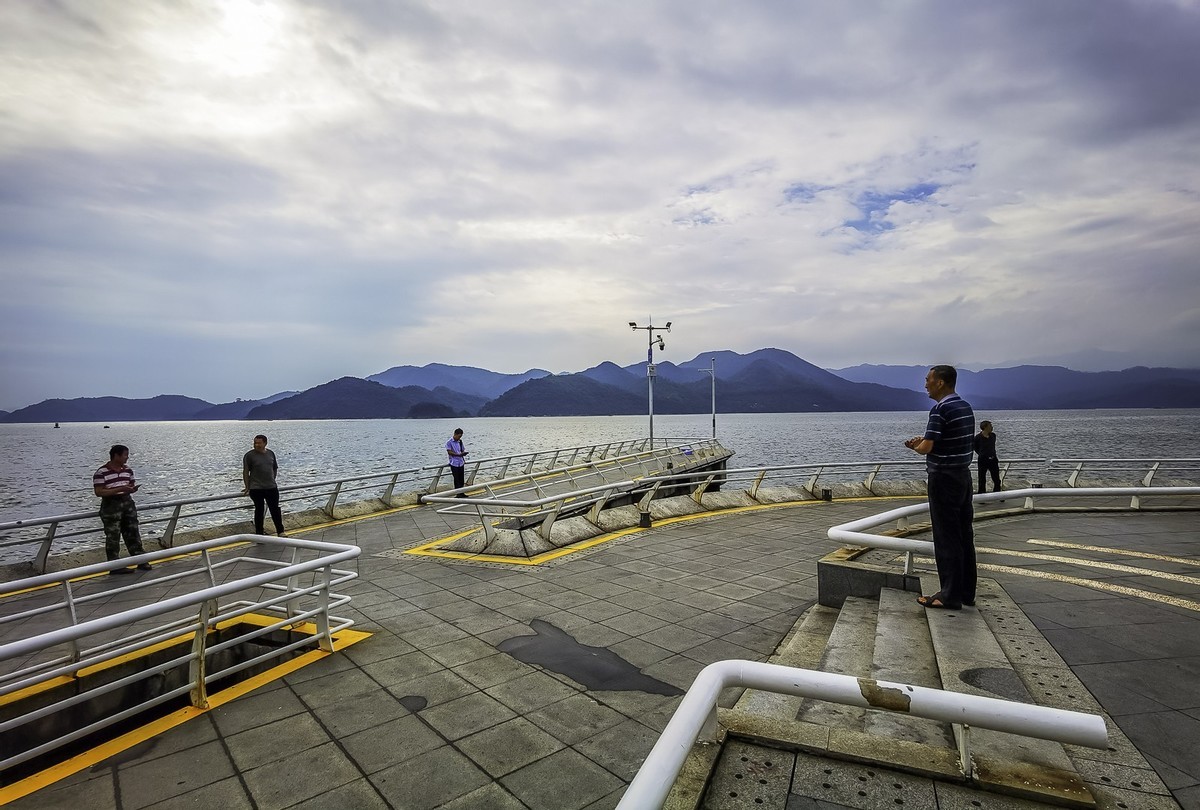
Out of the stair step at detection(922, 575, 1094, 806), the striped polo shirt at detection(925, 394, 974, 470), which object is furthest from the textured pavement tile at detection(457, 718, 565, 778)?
the striped polo shirt at detection(925, 394, 974, 470)

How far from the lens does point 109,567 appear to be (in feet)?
15.9

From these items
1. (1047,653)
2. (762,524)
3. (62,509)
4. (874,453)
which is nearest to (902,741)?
(1047,653)

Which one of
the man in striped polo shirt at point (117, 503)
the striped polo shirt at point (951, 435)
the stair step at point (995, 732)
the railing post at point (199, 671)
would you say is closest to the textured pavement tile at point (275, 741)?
the railing post at point (199, 671)

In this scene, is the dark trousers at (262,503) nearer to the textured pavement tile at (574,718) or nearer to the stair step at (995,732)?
the textured pavement tile at (574,718)

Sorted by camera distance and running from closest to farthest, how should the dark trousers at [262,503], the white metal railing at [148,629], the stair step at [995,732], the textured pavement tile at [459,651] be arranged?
the stair step at [995,732]
the white metal railing at [148,629]
the textured pavement tile at [459,651]
the dark trousers at [262,503]

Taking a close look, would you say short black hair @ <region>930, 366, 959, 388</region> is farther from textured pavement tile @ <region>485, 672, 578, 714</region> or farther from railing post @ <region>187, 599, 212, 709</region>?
railing post @ <region>187, 599, 212, 709</region>

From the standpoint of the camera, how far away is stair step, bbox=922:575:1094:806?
Answer: 98.8 inches

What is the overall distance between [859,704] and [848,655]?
217cm

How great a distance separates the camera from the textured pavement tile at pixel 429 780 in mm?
3240

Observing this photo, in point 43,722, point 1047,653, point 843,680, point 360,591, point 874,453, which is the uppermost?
point 843,680

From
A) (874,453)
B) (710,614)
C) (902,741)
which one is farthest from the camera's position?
(874,453)

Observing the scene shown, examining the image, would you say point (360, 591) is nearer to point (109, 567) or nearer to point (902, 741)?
point (109, 567)

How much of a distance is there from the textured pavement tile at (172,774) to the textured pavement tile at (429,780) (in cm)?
105

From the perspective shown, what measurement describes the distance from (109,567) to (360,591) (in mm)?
3018
